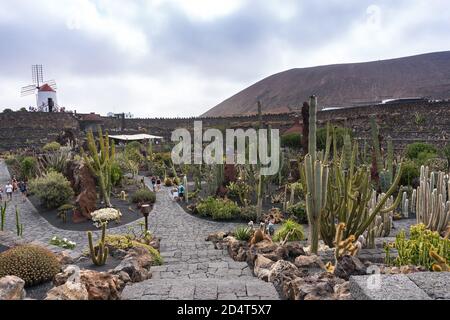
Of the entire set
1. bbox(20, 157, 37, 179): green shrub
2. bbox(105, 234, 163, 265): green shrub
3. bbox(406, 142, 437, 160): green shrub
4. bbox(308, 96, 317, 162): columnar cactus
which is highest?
bbox(308, 96, 317, 162): columnar cactus

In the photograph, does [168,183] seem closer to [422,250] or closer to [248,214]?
[248,214]

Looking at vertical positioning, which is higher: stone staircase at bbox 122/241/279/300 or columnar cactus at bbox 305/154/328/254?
columnar cactus at bbox 305/154/328/254

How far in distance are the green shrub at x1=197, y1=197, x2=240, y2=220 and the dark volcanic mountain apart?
4685 cm

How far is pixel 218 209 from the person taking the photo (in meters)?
10.9

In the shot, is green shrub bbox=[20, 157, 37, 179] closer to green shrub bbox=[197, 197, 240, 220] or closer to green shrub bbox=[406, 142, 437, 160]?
green shrub bbox=[197, 197, 240, 220]

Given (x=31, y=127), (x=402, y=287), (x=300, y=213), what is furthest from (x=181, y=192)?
(x=31, y=127)

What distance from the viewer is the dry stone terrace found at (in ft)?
13.1

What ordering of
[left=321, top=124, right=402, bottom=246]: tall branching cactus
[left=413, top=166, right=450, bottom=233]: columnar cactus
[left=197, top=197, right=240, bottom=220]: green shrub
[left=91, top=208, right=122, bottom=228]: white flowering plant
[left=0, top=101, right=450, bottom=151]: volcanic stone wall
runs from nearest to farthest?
[left=321, top=124, right=402, bottom=246]: tall branching cactus → [left=413, top=166, right=450, bottom=233]: columnar cactus → [left=91, top=208, right=122, bottom=228]: white flowering plant → [left=197, top=197, right=240, bottom=220]: green shrub → [left=0, top=101, right=450, bottom=151]: volcanic stone wall

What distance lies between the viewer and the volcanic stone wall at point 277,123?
21.6 metres

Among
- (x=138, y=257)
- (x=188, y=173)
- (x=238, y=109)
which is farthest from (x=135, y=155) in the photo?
(x=238, y=109)

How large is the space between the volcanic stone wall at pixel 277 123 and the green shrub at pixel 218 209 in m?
4.14

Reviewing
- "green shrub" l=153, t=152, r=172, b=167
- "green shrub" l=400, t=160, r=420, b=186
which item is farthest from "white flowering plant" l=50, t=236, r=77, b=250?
"green shrub" l=153, t=152, r=172, b=167
